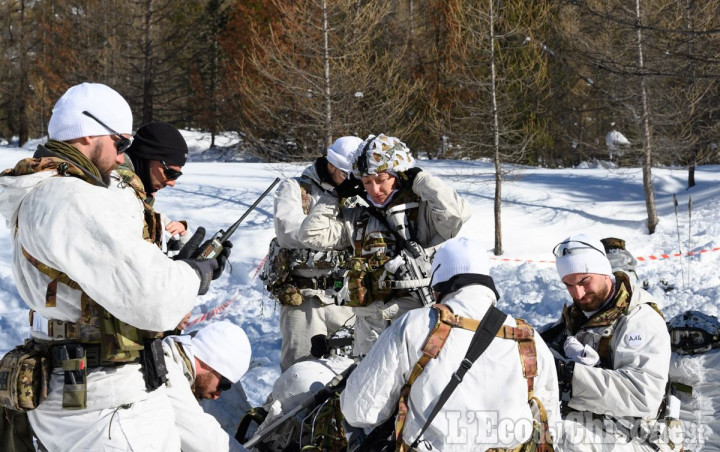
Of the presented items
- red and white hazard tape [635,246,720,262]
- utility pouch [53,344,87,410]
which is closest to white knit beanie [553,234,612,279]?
utility pouch [53,344,87,410]

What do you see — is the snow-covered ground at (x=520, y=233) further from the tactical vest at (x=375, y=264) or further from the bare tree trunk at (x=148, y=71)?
the bare tree trunk at (x=148, y=71)

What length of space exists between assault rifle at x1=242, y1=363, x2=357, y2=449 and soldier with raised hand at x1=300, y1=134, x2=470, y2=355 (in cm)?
63

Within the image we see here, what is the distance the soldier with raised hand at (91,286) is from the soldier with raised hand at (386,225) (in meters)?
1.79

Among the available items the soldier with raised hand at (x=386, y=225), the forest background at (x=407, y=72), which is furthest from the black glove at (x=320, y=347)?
the forest background at (x=407, y=72)

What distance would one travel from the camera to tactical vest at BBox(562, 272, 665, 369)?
12.4 ft

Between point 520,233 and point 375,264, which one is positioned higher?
point 375,264

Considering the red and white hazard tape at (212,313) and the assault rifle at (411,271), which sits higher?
the assault rifle at (411,271)

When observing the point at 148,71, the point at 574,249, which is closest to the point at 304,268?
the point at 574,249

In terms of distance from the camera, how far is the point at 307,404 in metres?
3.89

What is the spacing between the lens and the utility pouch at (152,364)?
8.45ft

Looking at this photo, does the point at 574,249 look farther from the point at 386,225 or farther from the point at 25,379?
the point at 25,379

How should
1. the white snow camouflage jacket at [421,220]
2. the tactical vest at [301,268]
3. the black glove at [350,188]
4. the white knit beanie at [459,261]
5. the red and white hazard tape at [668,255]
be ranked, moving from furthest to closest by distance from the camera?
1. the red and white hazard tape at [668,255]
2. the tactical vest at [301,268]
3. the black glove at [350,188]
4. the white snow camouflage jacket at [421,220]
5. the white knit beanie at [459,261]

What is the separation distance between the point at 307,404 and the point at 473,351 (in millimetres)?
1373

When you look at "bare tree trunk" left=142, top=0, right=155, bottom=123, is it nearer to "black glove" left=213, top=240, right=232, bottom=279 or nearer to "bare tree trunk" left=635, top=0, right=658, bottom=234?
"bare tree trunk" left=635, top=0, right=658, bottom=234
